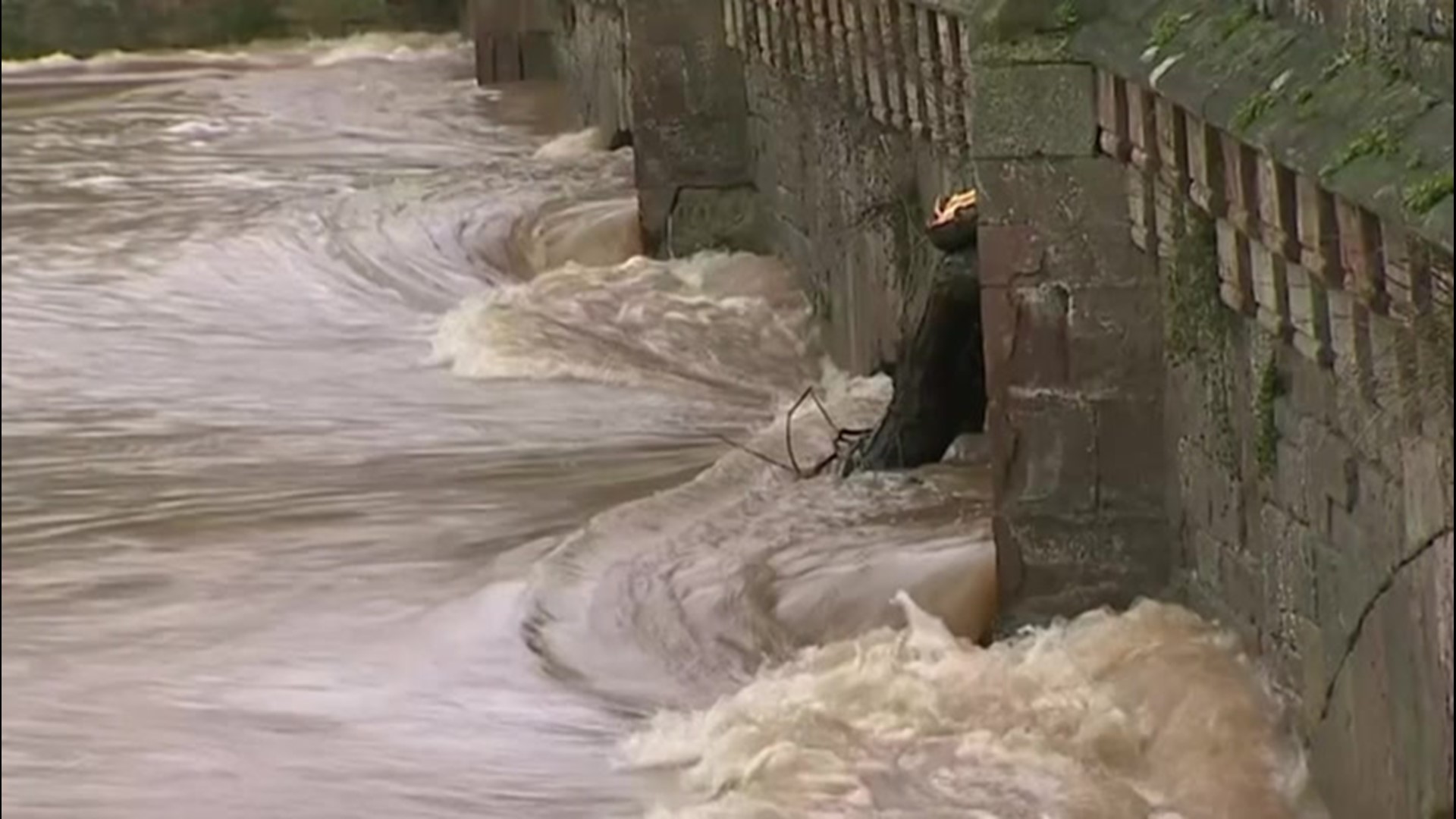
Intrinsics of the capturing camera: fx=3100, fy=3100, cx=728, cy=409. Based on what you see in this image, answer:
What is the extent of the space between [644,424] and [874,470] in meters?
1.98

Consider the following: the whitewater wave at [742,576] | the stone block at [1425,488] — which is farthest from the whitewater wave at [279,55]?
the stone block at [1425,488]

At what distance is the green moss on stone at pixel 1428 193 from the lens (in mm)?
4727

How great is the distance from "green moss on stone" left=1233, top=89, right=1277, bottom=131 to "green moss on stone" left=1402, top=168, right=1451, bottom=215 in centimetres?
93

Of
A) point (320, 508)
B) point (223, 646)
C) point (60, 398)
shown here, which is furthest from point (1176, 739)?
point (60, 398)

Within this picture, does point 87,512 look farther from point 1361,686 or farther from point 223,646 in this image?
point 1361,686

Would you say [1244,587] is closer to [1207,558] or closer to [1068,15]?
[1207,558]

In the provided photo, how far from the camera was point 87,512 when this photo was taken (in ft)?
31.8

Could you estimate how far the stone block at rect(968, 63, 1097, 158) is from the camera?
710 centimetres

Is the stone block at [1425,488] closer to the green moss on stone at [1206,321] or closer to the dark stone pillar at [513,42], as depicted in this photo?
the green moss on stone at [1206,321]

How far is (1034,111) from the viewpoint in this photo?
7137 mm

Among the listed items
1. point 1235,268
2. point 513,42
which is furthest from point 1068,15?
point 513,42

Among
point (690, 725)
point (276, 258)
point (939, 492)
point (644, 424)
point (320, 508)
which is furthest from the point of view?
point (276, 258)

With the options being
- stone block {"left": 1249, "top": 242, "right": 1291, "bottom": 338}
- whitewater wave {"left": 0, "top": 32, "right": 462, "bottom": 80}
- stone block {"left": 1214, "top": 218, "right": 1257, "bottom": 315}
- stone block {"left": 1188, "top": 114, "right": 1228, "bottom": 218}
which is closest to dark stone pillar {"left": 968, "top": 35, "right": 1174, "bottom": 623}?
stone block {"left": 1214, "top": 218, "right": 1257, "bottom": 315}

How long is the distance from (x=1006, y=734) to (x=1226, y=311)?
1.04 meters
